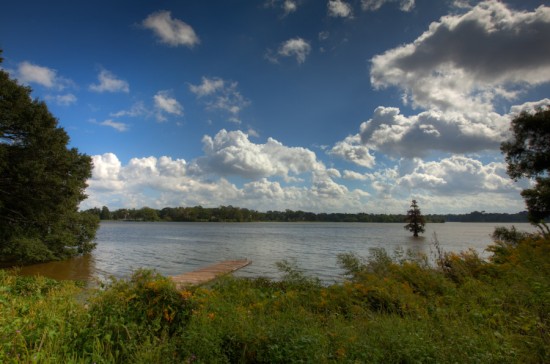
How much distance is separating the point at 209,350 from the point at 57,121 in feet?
90.7

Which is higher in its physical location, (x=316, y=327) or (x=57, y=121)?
(x=57, y=121)

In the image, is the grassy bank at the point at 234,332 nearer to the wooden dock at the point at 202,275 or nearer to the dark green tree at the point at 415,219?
the wooden dock at the point at 202,275

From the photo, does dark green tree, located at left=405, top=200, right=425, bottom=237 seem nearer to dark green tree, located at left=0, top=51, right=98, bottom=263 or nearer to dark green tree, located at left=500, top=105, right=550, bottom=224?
dark green tree, located at left=500, top=105, right=550, bottom=224

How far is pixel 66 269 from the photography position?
23375mm

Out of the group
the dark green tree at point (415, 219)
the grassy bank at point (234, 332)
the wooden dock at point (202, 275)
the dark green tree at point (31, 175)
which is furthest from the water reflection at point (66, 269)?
the dark green tree at point (415, 219)

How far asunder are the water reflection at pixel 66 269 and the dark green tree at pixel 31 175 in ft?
2.51

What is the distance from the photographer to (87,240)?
3156 cm

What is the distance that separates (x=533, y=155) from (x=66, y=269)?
3380cm

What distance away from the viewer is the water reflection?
2035 centimetres

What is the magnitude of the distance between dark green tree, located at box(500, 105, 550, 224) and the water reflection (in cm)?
2751

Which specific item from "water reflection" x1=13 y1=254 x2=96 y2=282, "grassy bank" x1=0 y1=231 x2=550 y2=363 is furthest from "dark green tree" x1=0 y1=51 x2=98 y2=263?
"grassy bank" x1=0 y1=231 x2=550 y2=363

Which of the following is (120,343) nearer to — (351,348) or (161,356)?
(161,356)

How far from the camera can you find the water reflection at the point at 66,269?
20355mm

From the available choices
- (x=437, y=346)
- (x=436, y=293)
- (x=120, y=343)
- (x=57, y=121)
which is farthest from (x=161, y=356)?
(x=57, y=121)
